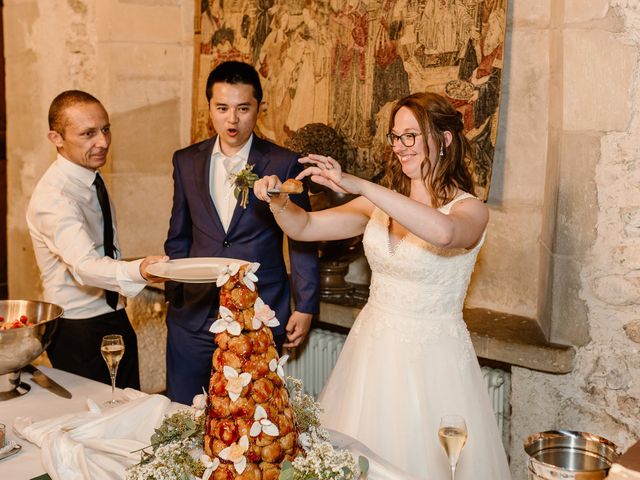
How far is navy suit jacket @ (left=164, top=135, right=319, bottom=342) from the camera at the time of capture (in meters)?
3.73

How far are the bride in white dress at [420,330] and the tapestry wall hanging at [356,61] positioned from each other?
0.96m

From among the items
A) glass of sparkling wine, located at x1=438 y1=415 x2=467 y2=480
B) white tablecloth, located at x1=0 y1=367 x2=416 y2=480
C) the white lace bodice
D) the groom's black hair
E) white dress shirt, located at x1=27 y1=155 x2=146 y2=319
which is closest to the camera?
glass of sparkling wine, located at x1=438 y1=415 x2=467 y2=480

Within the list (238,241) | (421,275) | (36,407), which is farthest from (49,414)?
(421,275)

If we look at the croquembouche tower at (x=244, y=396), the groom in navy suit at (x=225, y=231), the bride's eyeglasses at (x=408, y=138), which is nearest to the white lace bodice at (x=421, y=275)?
the bride's eyeglasses at (x=408, y=138)

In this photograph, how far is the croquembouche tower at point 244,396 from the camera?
191 cm

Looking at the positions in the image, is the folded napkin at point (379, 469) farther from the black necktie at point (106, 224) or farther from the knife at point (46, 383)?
the black necktie at point (106, 224)

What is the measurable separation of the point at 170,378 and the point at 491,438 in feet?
5.14

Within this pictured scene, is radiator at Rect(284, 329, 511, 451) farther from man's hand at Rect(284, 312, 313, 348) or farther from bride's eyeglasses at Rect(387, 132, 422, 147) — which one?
bride's eyeglasses at Rect(387, 132, 422, 147)

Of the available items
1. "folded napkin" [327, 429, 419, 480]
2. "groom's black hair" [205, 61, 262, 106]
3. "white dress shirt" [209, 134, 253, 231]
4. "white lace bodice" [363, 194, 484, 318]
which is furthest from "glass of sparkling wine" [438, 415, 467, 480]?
"groom's black hair" [205, 61, 262, 106]

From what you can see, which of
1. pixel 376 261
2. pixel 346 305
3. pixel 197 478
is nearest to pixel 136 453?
pixel 197 478

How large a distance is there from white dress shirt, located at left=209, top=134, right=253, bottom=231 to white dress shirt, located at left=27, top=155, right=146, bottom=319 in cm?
53

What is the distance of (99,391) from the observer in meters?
2.88

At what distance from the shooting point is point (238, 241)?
12.3 ft

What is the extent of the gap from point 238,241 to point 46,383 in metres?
1.11
